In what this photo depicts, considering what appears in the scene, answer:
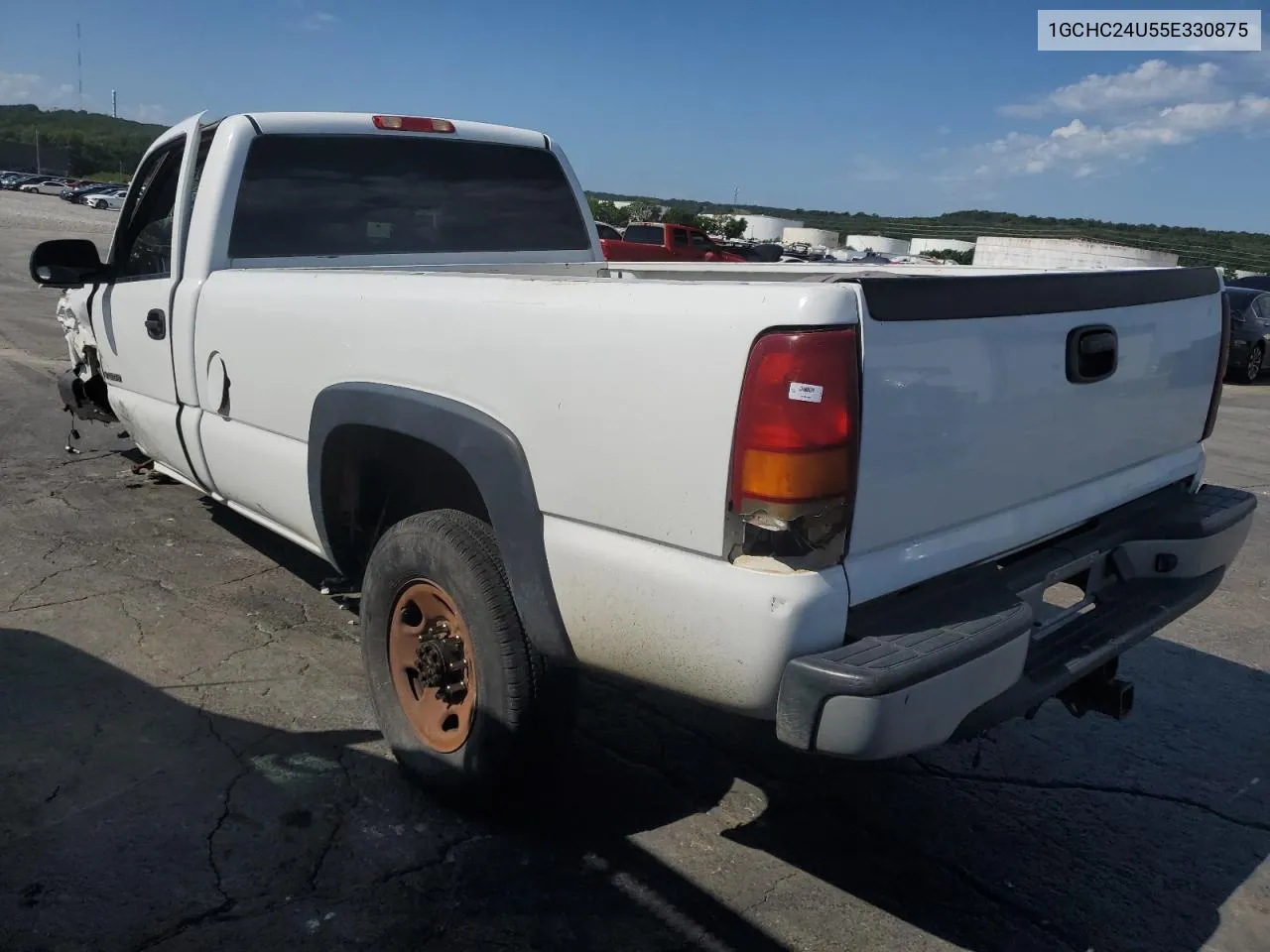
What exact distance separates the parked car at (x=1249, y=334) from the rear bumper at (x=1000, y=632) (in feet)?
52.3

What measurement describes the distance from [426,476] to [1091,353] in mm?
1977

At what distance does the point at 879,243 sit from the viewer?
70.2 metres

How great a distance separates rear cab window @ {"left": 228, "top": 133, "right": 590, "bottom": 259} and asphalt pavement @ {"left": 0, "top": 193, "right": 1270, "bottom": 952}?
1667mm

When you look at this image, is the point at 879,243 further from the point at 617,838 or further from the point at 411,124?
the point at 617,838

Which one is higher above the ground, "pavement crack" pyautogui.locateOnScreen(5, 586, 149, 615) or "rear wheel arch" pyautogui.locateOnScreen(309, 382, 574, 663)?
"rear wheel arch" pyautogui.locateOnScreen(309, 382, 574, 663)

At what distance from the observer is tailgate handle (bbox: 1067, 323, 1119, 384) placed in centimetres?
269

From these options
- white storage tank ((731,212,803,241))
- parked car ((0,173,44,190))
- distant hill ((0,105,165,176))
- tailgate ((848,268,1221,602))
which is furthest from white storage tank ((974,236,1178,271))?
distant hill ((0,105,165,176))

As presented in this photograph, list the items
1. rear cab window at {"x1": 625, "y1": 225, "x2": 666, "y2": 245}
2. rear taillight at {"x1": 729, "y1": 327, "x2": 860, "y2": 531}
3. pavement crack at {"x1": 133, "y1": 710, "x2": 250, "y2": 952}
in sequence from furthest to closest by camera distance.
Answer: rear cab window at {"x1": 625, "y1": 225, "x2": 666, "y2": 245}
pavement crack at {"x1": 133, "y1": 710, "x2": 250, "y2": 952}
rear taillight at {"x1": 729, "y1": 327, "x2": 860, "y2": 531}

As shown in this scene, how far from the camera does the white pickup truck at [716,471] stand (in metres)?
2.16

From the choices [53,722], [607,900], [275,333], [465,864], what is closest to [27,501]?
[53,722]

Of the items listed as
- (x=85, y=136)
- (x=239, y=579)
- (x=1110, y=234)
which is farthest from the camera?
(x=85, y=136)

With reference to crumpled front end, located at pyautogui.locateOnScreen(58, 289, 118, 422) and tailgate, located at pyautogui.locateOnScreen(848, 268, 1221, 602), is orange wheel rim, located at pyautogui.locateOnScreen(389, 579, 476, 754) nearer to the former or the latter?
tailgate, located at pyautogui.locateOnScreen(848, 268, 1221, 602)

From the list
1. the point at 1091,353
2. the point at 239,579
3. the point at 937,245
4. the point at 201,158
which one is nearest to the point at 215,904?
the point at 239,579

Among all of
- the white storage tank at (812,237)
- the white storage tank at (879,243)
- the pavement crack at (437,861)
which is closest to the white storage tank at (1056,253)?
the white storage tank at (879,243)
